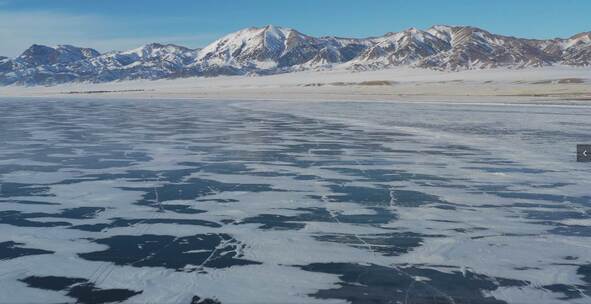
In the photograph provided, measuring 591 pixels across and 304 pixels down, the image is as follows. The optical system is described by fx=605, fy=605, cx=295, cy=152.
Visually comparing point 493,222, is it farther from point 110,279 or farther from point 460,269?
point 110,279

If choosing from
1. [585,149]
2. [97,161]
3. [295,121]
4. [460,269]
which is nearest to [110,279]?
[460,269]

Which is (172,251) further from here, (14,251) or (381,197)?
(381,197)

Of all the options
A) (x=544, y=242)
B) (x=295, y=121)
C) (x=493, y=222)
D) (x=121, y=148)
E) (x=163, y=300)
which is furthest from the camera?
(x=295, y=121)

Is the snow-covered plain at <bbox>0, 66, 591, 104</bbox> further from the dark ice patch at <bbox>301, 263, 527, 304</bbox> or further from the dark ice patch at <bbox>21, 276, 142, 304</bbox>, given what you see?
the dark ice patch at <bbox>21, 276, 142, 304</bbox>

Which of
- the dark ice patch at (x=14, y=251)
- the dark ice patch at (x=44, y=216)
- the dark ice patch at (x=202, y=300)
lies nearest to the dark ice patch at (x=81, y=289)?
the dark ice patch at (x=202, y=300)

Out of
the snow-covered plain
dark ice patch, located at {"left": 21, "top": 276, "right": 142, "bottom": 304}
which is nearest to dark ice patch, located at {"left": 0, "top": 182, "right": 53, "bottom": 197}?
dark ice patch, located at {"left": 21, "top": 276, "right": 142, "bottom": 304}

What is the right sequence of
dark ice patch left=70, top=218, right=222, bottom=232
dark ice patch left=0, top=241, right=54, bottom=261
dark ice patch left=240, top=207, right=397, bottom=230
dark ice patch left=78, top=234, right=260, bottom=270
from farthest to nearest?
dark ice patch left=240, top=207, right=397, bottom=230, dark ice patch left=70, top=218, right=222, bottom=232, dark ice patch left=0, top=241, right=54, bottom=261, dark ice patch left=78, top=234, right=260, bottom=270
